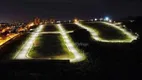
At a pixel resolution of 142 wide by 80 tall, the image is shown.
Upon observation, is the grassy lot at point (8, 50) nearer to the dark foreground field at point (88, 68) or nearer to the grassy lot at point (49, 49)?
the grassy lot at point (49, 49)

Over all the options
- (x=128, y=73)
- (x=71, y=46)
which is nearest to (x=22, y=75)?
(x=128, y=73)

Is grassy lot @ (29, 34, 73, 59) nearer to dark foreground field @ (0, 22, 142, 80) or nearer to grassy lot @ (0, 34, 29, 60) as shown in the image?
grassy lot @ (0, 34, 29, 60)

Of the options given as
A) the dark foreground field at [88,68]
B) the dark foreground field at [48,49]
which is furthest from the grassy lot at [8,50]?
the dark foreground field at [88,68]

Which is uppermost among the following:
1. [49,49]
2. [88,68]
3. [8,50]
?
[8,50]

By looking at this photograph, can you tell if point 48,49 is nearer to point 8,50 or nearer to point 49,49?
point 49,49

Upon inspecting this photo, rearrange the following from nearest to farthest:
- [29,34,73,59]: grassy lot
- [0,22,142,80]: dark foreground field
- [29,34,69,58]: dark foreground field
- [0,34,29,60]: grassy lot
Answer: [0,22,142,80]: dark foreground field, [29,34,73,59]: grassy lot, [0,34,29,60]: grassy lot, [29,34,69,58]: dark foreground field

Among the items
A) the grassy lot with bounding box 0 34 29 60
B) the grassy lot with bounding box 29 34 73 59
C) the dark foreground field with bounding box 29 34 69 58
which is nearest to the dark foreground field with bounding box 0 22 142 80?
the grassy lot with bounding box 29 34 73 59

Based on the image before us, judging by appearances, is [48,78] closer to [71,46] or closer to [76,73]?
[76,73]

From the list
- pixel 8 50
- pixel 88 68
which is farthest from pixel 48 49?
pixel 88 68
